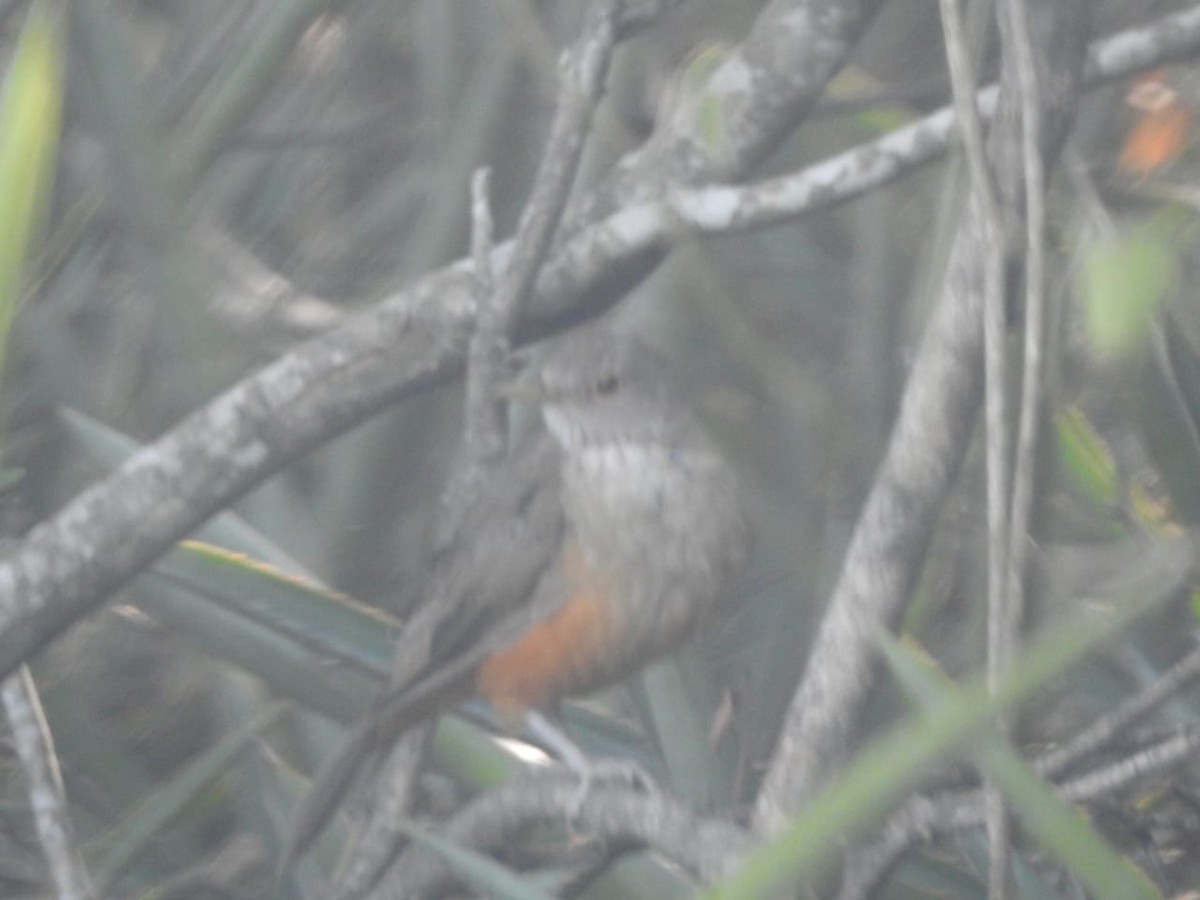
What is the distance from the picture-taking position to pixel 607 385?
3.52m

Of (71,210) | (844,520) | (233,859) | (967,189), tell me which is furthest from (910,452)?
→ (71,210)

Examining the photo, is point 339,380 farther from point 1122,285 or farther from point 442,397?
point 1122,285

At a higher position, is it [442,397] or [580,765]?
[442,397]

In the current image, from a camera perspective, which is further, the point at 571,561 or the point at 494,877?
the point at 571,561

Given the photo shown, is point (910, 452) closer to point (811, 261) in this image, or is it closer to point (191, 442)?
point (191, 442)

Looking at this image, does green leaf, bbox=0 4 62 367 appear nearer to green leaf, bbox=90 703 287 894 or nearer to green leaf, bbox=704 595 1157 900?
green leaf, bbox=704 595 1157 900

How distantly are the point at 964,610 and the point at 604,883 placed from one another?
1595mm

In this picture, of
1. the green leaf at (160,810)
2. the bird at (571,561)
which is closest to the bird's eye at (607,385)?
the bird at (571,561)

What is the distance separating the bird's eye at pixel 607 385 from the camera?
351 centimetres

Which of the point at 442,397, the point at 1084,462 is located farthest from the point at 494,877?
the point at 442,397

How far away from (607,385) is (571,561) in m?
0.42

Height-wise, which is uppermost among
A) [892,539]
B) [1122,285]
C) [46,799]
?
[1122,285]

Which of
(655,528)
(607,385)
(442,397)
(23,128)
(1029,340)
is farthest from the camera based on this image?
(442,397)

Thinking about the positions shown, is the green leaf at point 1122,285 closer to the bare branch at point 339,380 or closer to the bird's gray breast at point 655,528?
the bare branch at point 339,380
